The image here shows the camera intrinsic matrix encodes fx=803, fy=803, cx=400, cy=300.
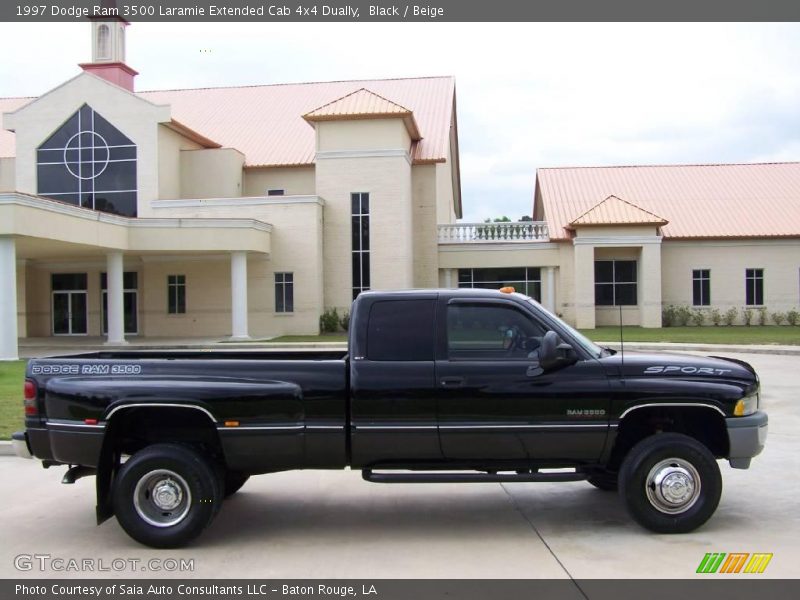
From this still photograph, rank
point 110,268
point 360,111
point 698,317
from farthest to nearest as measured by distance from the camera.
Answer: point 698,317 → point 360,111 → point 110,268

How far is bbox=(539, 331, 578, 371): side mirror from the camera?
251 inches

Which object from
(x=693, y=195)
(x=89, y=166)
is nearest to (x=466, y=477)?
(x=89, y=166)

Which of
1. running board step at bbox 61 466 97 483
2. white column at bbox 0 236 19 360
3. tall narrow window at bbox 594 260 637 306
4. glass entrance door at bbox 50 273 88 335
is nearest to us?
running board step at bbox 61 466 97 483

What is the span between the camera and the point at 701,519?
648 centimetres

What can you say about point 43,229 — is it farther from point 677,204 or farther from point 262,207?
point 677,204

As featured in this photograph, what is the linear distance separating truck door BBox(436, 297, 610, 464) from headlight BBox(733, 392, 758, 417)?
1079 millimetres

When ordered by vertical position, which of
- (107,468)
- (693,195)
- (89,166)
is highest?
(89,166)

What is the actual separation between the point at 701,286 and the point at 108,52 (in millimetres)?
30340

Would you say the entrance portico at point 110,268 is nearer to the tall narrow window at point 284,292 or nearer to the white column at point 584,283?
the tall narrow window at point 284,292

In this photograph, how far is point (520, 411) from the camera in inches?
256

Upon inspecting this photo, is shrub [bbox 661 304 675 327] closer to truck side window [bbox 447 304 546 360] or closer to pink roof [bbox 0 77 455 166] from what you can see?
pink roof [bbox 0 77 455 166]

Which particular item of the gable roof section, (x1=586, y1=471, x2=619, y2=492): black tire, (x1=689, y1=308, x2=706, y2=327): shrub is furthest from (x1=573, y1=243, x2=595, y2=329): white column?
(x1=586, y1=471, x2=619, y2=492): black tire

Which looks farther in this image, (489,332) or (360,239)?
(360,239)

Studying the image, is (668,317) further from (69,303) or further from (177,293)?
(69,303)
